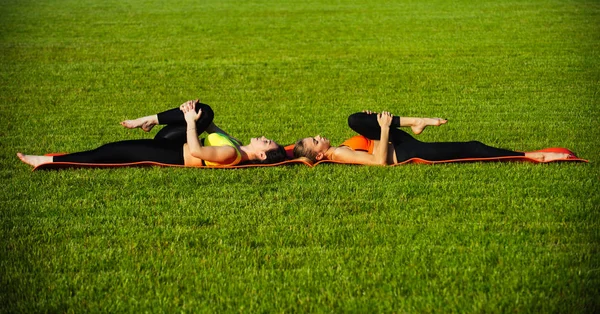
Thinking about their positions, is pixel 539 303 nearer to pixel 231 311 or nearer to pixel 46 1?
pixel 231 311

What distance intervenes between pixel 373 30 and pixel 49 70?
9.10 m

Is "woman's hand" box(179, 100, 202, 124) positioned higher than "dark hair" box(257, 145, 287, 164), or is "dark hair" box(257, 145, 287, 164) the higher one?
"woman's hand" box(179, 100, 202, 124)

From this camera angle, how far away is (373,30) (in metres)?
20.1

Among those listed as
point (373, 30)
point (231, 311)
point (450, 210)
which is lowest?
point (231, 311)

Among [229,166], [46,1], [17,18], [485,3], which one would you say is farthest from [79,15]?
[229,166]

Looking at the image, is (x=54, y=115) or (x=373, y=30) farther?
(x=373, y=30)

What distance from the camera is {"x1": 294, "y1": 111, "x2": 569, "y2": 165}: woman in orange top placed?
296 inches

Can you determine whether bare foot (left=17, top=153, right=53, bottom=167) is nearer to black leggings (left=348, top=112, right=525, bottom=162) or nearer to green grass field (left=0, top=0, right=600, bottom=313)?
green grass field (left=0, top=0, right=600, bottom=313)

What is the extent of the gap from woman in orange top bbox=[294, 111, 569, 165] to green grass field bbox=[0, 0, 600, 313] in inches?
7.7

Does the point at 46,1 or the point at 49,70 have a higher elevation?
the point at 46,1

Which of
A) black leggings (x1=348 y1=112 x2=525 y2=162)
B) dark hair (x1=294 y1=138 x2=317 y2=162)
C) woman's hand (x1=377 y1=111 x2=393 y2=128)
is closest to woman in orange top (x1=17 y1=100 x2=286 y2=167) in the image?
dark hair (x1=294 y1=138 x2=317 y2=162)

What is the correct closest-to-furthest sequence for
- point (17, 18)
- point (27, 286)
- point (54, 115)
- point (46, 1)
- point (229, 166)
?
point (27, 286) < point (229, 166) < point (54, 115) < point (17, 18) < point (46, 1)

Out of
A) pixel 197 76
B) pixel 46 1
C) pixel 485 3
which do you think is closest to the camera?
pixel 197 76

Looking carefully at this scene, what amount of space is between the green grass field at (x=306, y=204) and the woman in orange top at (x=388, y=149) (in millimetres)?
196
